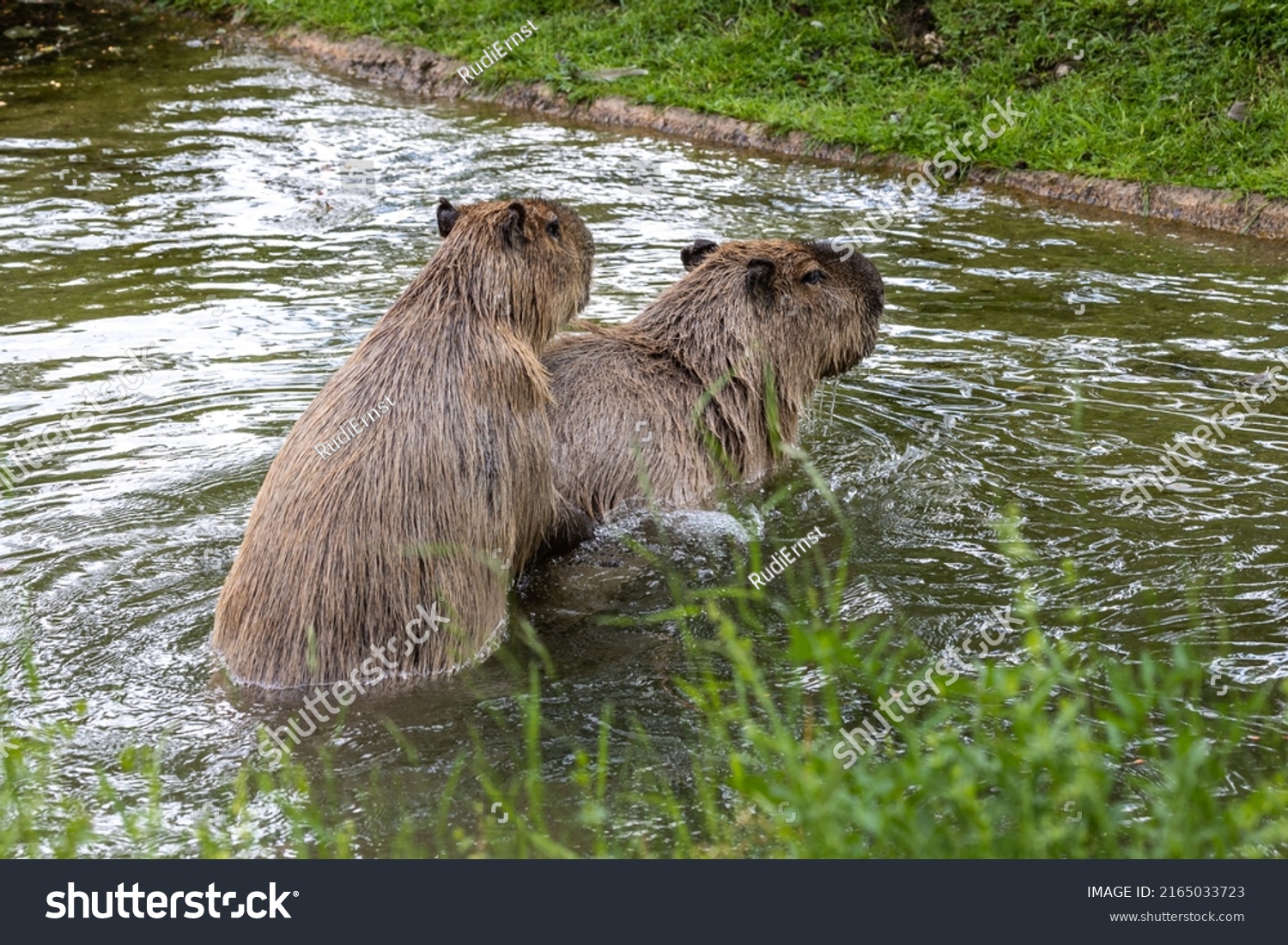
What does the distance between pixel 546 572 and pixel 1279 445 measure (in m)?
3.19

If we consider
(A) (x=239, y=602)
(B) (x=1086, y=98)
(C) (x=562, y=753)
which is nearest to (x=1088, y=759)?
(C) (x=562, y=753)

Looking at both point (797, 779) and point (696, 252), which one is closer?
point (797, 779)

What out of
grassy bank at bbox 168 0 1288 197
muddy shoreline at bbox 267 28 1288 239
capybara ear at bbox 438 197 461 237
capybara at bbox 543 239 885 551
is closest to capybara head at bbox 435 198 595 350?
capybara ear at bbox 438 197 461 237

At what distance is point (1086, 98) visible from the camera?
10930mm

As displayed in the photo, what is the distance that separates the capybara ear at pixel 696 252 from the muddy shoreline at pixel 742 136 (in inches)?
179

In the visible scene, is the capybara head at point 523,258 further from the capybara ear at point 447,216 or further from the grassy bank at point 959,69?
the grassy bank at point 959,69

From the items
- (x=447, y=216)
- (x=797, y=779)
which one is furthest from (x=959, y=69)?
(x=797, y=779)

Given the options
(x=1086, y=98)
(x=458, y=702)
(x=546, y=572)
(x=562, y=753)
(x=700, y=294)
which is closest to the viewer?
(x=562, y=753)

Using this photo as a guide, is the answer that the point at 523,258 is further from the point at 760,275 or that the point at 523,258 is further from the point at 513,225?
the point at 760,275

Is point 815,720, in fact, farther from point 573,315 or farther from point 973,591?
point 573,315

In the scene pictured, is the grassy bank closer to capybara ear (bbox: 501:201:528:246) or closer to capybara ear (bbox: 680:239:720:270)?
capybara ear (bbox: 680:239:720:270)

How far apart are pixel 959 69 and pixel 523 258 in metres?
7.58

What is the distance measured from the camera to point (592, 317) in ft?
25.6

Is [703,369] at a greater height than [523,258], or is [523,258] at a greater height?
[523,258]
